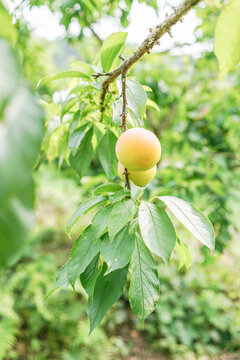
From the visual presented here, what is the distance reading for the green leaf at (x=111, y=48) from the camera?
536 mm

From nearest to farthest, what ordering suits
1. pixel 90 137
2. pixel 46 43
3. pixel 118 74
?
pixel 118 74 → pixel 90 137 → pixel 46 43

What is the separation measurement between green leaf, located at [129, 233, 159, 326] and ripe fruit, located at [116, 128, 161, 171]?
0.50 ft

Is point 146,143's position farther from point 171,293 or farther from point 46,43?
point 46,43

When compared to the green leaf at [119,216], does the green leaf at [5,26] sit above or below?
above

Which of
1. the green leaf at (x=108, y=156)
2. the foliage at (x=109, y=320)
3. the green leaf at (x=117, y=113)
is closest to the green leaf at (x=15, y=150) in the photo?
the green leaf at (x=117, y=113)

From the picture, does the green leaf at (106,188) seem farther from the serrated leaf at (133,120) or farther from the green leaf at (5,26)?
the green leaf at (5,26)

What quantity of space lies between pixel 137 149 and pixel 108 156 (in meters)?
0.22

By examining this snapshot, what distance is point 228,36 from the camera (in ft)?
1.01

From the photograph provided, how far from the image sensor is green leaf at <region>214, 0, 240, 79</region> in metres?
0.30

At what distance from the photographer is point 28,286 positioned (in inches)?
85.4

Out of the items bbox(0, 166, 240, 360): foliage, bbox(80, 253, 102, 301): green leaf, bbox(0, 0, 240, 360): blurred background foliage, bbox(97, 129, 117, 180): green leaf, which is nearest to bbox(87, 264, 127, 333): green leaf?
bbox(80, 253, 102, 301): green leaf

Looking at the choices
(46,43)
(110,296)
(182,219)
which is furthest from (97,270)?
(46,43)

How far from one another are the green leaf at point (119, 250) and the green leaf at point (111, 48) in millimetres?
368

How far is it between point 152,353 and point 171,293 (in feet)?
1.65
